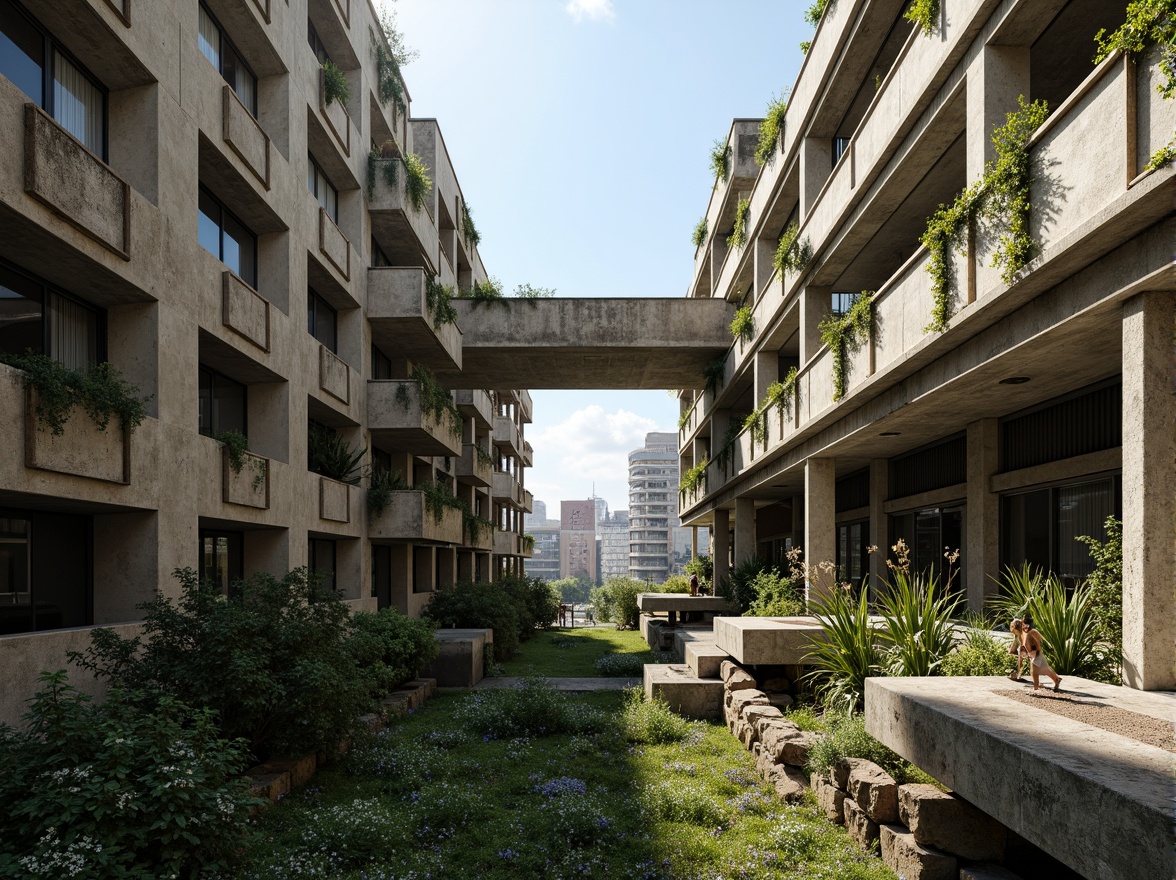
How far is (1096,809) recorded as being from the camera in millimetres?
3992

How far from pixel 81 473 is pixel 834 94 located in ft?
46.0

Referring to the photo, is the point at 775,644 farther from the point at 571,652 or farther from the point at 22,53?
the point at 571,652

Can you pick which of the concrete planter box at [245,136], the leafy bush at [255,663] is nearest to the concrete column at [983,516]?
the leafy bush at [255,663]

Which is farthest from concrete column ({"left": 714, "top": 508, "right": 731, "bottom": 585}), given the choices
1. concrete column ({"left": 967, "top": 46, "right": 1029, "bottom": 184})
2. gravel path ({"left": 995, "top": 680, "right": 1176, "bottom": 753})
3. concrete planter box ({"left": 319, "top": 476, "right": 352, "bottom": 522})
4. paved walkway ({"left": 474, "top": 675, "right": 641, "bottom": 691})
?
gravel path ({"left": 995, "top": 680, "right": 1176, "bottom": 753})

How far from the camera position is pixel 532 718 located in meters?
11.9

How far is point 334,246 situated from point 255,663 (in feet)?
40.9

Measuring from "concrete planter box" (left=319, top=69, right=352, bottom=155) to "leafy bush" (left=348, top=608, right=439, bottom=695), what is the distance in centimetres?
1120

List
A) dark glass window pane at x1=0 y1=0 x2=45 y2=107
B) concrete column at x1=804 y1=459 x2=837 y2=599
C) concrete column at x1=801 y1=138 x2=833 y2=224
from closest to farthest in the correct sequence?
dark glass window pane at x1=0 y1=0 x2=45 y2=107 → concrete column at x1=804 y1=459 x2=837 y2=599 → concrete column at x1=801 y1=138 x2=833 y2=224

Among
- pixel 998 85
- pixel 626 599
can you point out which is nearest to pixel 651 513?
pixel 626 599

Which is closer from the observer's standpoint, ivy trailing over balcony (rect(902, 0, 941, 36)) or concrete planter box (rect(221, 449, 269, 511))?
ivy trailing over balcony (rect(902, 0, 941, 36))

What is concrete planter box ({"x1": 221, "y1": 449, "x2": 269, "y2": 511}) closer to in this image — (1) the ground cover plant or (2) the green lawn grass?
(1) the ground cover plant

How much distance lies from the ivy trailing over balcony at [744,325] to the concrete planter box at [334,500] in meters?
11.2

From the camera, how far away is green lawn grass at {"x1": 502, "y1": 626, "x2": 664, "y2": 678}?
65.1 ft

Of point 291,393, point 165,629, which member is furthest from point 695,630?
point 165,629
